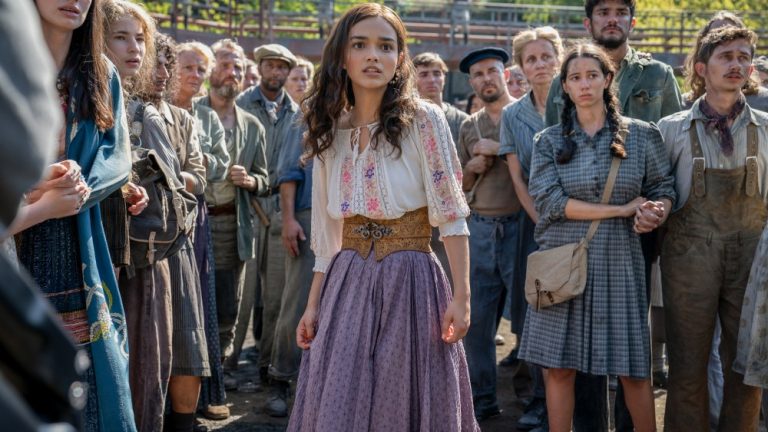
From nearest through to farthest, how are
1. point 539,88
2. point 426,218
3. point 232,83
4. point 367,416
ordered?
point 367,416 < point 426,218 < point 539,88 < point 232,83

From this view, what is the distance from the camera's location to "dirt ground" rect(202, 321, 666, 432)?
607 centimetres

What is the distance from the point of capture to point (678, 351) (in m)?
5.20

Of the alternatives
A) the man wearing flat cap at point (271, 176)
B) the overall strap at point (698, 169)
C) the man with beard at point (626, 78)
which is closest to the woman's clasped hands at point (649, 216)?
the overall strap at point (698, 169)

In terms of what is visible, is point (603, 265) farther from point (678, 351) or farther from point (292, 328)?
point (292, 328)

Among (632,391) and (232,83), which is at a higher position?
(232,83)

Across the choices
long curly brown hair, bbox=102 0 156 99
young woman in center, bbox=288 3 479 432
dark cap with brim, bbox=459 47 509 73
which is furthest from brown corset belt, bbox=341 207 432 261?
dark cap with brim, bbox=459 47 509 73

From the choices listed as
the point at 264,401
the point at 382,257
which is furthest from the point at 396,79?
the point at 264,401

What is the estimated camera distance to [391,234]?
159 inches

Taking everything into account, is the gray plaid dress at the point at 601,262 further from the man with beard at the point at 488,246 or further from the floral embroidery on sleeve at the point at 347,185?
the floral embroidery on sleeve at the point at 347,185

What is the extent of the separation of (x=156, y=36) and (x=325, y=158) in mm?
1624

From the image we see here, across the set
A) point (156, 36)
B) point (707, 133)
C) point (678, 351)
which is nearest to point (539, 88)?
point (707, 133)

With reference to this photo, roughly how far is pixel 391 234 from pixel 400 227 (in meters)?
0.04

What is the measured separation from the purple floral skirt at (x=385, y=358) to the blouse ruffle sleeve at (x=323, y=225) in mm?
201

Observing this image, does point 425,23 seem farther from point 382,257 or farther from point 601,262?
point 382,257
